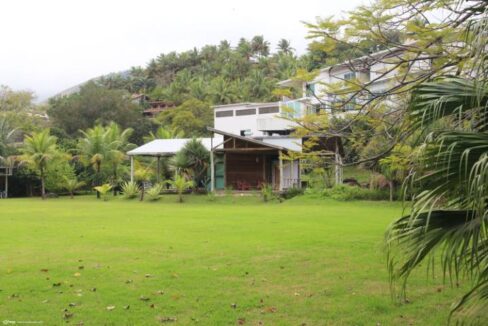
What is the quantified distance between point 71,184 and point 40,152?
8.70 ft

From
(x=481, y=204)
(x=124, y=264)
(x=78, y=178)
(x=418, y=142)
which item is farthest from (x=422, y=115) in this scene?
(x=78, y=178)

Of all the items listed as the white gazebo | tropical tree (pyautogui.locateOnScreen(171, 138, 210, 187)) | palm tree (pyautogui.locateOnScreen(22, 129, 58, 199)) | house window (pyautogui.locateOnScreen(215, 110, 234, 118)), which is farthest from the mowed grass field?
house window (pyautogui.locateOnScreen(215, 110, 234, 118))

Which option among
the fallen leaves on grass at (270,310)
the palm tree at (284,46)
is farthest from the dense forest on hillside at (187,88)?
the fallen leaves on grass at (270,310)

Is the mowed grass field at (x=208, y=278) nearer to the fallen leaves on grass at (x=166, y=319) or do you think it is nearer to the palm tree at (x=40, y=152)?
the fallen leaves on grass at (x=166, y=319)

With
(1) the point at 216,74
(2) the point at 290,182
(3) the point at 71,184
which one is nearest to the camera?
(2) the point at 290,182

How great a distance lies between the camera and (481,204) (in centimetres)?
294

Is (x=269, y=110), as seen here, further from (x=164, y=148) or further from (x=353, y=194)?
(x=353, y=194)

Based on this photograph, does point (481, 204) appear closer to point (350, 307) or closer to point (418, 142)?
point (418, 142)

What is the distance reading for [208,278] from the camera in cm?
742

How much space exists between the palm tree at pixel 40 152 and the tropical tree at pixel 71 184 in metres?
1.34

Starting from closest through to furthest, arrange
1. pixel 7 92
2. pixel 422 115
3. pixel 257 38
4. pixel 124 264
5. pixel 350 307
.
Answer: pixel 422 115 < pixel 350 307 < pixel 124 264 < pixel 7 92 < pixel 257 38

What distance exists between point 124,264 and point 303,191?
18.5m

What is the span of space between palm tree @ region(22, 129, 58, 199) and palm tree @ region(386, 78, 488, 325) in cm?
3067

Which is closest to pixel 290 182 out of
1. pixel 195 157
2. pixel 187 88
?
pixel 195 157
